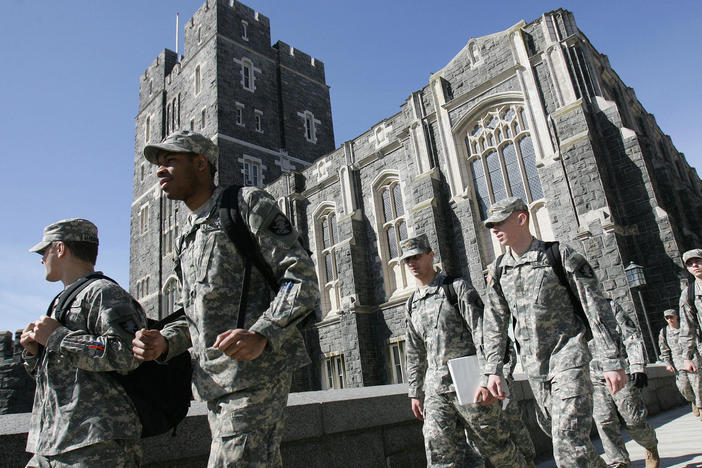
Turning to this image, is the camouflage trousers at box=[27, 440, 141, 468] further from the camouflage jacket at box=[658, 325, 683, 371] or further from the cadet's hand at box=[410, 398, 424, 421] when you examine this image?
the camouflage jacket at box=[658, 325, 683, 371]

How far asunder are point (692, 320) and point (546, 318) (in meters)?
3.63

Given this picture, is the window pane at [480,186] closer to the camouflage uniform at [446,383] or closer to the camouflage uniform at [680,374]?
the camouflage uniform at [680,374]

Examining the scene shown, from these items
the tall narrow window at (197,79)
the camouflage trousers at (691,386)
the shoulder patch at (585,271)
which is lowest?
the camouflage trousers at (691,386)

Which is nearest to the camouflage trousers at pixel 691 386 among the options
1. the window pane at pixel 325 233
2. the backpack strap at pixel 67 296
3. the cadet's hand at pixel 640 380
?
the cadet's hand at pixel 640 380

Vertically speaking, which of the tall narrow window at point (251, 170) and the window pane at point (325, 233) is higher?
the tall narrow window at point (251, 170)

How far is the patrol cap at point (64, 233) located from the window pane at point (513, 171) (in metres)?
12.9

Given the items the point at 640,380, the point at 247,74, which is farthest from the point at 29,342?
the point at 247,74

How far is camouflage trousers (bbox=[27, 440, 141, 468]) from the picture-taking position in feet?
5.98

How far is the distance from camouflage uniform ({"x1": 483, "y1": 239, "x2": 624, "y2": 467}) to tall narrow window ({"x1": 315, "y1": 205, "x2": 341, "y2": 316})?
1494cm

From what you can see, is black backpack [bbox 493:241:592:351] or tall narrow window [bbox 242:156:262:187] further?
tall narrow window [bbox 242:156:262:187]

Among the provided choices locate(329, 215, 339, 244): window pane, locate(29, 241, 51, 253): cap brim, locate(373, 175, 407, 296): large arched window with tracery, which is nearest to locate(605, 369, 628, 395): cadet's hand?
locate(29, 241, 51, 253): cap brim

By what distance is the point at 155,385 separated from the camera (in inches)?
84.5

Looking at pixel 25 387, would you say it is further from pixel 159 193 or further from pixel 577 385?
pixel 159 193

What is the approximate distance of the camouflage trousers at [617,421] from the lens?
3873 millimetres
